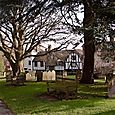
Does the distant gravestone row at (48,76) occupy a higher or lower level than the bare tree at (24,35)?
lower

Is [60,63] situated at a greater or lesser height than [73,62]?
lesser

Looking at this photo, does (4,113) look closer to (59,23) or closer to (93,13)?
(93,13)

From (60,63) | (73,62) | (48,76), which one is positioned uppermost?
(73,62)

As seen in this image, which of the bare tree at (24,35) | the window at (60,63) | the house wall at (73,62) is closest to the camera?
the bare tree at (24,35)

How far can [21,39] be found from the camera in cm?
4078

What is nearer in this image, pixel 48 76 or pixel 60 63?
pixel 48 76

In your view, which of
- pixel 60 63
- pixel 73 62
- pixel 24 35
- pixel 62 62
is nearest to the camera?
pixel 24 35

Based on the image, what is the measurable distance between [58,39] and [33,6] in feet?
37.5

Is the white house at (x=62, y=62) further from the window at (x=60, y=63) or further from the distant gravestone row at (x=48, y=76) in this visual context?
the distant gravestone row at (x=48, y=76)

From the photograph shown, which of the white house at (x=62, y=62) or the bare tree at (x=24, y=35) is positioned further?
the white house at (x=62, y=62)

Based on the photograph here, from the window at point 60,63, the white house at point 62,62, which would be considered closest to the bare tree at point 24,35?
the white house at point 62,62

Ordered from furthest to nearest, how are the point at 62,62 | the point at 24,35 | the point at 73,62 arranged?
the point at 62,62, the point at 73,62, the point at 24,35

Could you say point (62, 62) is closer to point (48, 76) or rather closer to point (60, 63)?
point (60, 63)

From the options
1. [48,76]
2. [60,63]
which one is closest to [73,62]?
[60,63]
